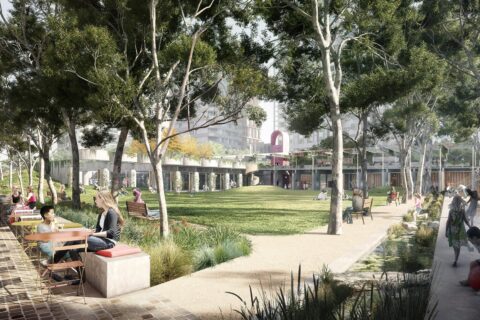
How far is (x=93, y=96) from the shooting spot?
409 inches

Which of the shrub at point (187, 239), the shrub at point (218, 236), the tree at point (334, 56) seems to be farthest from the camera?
the tree at point (334, 56)

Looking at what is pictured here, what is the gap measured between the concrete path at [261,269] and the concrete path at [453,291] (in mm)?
1624

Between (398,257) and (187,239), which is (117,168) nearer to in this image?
(187,239)

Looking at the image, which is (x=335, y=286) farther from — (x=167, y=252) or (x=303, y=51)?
A: (x=303, y=51)

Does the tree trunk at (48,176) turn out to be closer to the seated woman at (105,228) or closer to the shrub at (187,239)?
the shrub at (187,239)

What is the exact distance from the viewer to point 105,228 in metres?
6.78

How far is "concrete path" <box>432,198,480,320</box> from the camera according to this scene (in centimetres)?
491

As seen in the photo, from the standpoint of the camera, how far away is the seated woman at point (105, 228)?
6.53 metres

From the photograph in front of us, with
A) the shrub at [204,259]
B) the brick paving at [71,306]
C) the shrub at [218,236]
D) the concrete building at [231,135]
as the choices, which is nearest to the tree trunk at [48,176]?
the shrub at [218,236]

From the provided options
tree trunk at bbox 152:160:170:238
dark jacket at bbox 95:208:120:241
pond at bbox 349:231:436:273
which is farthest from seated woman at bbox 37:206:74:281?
pond at bbox 349:231:436:273

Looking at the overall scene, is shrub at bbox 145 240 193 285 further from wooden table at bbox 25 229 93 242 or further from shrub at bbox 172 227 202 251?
shrub at bbox 172 227 202 251

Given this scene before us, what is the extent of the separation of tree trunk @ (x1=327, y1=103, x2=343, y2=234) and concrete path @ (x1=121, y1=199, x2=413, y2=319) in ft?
1.33

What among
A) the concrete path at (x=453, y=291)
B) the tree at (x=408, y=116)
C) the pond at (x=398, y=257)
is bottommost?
the pond at (x=398, y=257)

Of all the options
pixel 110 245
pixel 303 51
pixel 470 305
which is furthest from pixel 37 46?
pixel 470 305
